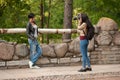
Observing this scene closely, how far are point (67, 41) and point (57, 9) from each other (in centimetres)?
1466

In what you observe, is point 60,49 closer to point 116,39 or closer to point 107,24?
point 107,24

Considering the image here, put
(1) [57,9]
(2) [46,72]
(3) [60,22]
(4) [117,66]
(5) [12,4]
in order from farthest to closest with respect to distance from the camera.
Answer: (3) [60,22]
(1) [57,9]
(5) [12,4]
(4) [117,66]
(2) [46,72]

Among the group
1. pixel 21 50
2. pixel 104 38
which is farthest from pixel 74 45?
pixel 21 50

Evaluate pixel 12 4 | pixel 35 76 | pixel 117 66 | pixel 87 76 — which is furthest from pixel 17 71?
pixel 12 4

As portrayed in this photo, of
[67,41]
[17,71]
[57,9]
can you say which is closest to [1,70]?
[17,71]

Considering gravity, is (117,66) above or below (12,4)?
below

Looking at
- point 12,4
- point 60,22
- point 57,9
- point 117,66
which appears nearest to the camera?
point 117,66

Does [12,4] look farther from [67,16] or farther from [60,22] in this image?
[60,22]

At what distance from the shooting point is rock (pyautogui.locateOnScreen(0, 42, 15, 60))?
1241cm

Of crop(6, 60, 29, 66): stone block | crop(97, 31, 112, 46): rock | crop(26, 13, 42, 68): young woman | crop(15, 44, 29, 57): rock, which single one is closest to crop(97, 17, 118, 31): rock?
crop(97, 31, 112, 46): rock

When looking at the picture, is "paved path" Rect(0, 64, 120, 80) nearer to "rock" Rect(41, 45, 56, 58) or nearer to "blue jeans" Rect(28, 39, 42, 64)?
"blue jeans" Rect(28, 39, 42, 64)

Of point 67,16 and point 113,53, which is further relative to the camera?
point 67,16

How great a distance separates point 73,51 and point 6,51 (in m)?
2.34

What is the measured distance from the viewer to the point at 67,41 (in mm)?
13586
